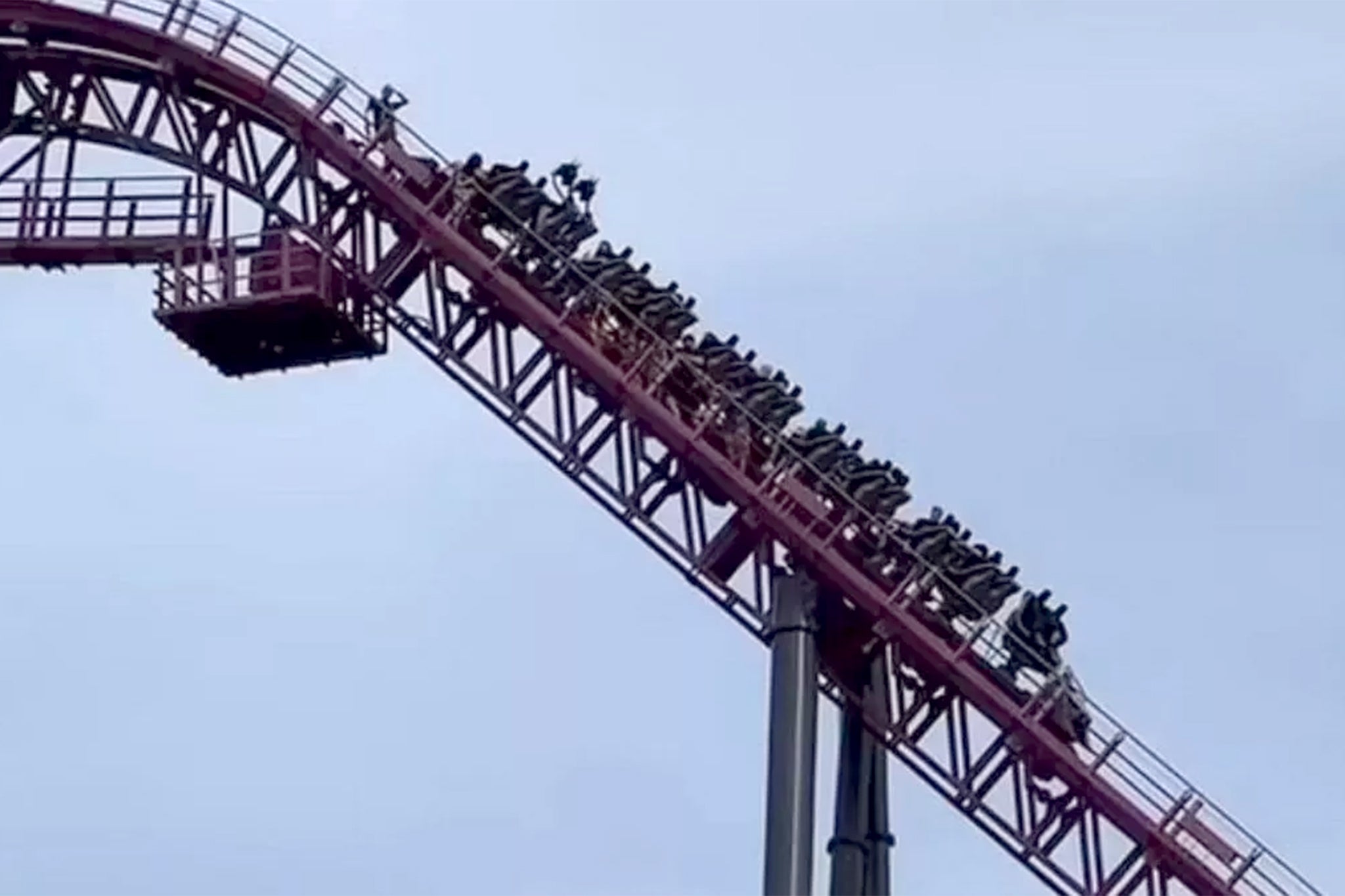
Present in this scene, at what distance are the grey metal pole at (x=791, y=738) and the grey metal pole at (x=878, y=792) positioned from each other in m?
0.85

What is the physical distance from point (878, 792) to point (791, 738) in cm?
204

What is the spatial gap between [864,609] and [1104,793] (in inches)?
115

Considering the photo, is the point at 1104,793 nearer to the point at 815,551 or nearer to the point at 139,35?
the point at 815,551

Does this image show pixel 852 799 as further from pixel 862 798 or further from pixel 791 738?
pixel 791 738

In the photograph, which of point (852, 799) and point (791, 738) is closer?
point (791, 738)

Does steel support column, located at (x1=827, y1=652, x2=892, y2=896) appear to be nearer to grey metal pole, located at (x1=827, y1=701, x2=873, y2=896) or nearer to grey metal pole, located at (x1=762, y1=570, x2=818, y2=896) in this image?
grey metal pole, located at (x1=827, y1=701, x2=873, y2=896)

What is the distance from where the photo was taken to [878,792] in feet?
124

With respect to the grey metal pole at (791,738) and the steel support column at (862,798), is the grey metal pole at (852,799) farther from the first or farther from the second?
the grey metal pole at (791,738)

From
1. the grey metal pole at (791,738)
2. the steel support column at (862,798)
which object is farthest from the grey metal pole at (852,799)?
the grey metal pole at (791,738)

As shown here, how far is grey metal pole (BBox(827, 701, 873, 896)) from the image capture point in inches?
1458

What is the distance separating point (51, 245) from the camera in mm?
40500

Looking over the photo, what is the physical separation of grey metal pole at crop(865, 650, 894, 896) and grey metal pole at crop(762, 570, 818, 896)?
0.85 m

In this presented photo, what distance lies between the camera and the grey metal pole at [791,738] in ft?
116

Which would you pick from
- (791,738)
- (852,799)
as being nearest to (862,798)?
(852,799)
